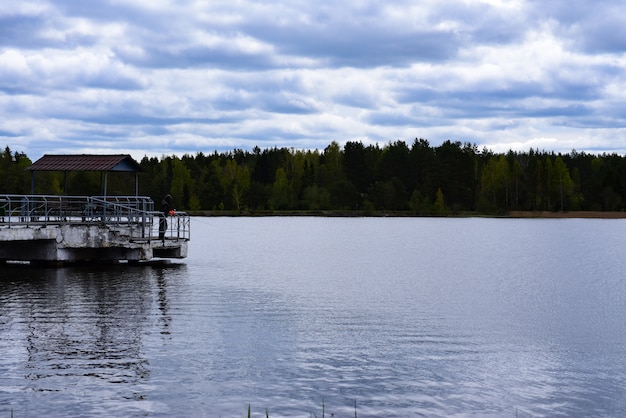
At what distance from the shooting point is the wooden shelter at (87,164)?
41.1 meters

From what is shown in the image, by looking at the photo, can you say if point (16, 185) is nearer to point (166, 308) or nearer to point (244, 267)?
point (244, 267)

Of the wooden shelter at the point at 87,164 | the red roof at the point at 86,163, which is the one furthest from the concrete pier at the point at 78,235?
the red roof at the point at 86,163

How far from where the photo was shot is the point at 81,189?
387ft

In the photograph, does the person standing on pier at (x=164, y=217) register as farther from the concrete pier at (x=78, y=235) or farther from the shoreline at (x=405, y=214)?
the shoreline at (x=405, y=214)

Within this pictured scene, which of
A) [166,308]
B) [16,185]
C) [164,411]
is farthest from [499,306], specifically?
[16,185]

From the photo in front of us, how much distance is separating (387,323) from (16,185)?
5532 inches

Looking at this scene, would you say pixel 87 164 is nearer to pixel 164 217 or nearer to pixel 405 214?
pixel 164 217

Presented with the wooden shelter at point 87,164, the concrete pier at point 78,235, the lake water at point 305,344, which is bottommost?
the lake water at point 305,344

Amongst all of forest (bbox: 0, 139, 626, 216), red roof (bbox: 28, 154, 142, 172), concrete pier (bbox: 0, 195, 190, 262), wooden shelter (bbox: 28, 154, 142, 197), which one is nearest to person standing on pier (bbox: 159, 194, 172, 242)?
concrete pier (bbox: 0, 195, 190, 262)

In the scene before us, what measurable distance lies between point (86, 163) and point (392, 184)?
131075 millimetres

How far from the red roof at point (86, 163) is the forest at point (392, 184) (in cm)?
11788

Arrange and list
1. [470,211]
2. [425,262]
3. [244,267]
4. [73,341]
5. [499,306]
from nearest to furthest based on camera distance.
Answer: [73,341] < [499,306] < [244,267] < [425,262] < [470,211]

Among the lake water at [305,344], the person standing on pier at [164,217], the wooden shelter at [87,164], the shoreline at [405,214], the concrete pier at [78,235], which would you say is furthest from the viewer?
the shoreline at [405,214]

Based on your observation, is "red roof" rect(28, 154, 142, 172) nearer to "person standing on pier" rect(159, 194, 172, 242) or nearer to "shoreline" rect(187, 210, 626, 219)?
"person standing on pier" rect(159, 194, 172, 242)
